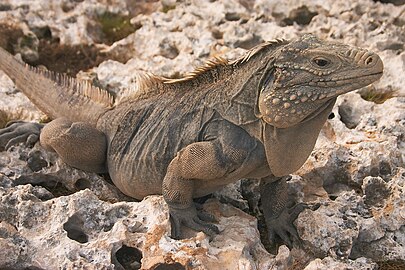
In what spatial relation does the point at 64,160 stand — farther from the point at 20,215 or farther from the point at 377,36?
the point at 377,36

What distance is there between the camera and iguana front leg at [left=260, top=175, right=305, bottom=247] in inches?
161

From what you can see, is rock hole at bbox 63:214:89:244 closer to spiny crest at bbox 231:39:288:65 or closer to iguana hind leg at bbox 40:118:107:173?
iguana hind leg at bbox 40:118:107:173

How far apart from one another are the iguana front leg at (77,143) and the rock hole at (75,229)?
809mm

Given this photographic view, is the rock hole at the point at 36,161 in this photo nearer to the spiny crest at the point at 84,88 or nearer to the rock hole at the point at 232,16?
the spiny crest at the point at 84,88

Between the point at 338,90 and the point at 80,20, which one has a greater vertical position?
the point at 338,90

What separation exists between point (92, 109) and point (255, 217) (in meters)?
1.57

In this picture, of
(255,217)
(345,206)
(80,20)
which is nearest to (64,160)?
(255,217)

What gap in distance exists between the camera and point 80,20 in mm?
6594

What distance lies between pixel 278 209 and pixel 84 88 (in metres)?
1.93

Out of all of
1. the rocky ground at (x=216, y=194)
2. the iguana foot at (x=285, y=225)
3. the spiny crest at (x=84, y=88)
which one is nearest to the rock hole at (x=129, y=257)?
the rocky ground at (x=216, y=194)

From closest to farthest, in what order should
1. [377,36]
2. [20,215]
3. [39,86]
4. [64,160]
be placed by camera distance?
[20,215] → [64,160] → [39,86] → [377,36]

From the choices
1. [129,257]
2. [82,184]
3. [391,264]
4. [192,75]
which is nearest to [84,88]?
[82,184]

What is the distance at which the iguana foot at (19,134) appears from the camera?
4688 mm

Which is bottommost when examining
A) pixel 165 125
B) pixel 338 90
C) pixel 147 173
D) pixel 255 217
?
pixel 255 217
